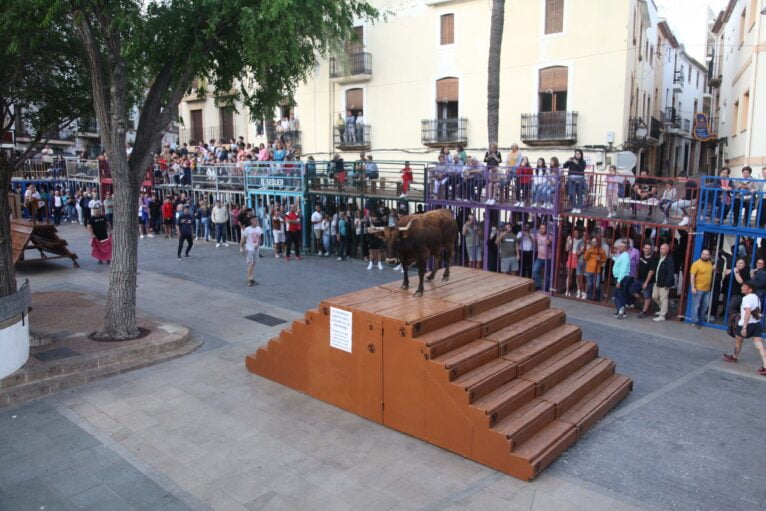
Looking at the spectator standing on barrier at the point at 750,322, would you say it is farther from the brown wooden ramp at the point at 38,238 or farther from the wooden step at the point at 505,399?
the brown wooden ramp at the point at 38,238

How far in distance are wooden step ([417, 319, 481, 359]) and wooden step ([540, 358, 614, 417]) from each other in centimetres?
121

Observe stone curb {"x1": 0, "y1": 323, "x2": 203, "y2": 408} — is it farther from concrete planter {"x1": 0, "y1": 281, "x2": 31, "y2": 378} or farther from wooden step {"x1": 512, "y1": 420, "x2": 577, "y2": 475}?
wooden step {"x1": 512, "y1": 420, "x2": 577, "y2": 475}

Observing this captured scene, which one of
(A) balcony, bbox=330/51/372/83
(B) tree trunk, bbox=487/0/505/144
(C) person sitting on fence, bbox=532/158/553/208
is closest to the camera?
(C) person sitting on fence, bbox=532/158/553/208

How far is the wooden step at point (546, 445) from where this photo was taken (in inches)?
252

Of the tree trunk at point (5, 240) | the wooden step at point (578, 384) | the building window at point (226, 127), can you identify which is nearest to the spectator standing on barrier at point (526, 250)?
the wooden step at point (578, 384)

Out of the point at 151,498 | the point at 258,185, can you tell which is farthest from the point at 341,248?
the point at 151,498

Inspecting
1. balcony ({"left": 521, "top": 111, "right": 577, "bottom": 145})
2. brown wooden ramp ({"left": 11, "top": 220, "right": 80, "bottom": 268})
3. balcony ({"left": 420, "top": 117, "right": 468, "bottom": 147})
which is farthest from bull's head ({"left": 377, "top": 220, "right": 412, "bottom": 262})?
balcony ({"left": 420, "top": 117, "right": 468, "bottom": 147})

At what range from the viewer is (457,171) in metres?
16.5

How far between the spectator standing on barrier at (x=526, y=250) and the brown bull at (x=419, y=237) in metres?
6.77

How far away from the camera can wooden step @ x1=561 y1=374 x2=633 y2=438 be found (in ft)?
24.2

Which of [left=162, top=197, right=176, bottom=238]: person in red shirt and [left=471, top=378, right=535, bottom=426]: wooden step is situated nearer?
[left=471, top=378, right=535, bottom=426]: wooden step

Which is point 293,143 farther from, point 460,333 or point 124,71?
point 460,333

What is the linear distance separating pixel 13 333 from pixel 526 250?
37.4ft

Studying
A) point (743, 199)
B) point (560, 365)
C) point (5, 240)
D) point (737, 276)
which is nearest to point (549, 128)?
point (743, 199)
